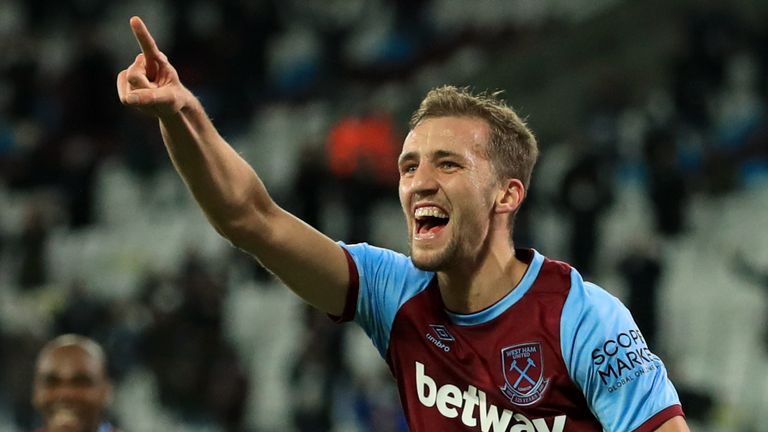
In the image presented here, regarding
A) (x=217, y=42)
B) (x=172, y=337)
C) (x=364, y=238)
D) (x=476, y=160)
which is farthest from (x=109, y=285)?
(x=476, y=160)

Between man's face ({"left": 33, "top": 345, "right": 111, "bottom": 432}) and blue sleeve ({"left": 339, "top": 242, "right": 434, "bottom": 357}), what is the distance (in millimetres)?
2094

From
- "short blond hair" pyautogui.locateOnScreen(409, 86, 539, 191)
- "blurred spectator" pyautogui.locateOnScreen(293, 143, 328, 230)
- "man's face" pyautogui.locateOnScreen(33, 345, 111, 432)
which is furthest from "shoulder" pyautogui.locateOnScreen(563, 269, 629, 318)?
"blurred spectator" pyautogui.locateOnScreen(293, 143, 328, 230)

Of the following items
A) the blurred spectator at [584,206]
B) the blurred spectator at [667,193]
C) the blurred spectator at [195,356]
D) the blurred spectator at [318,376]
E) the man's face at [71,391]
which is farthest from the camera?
the blurred spectator at [667,193]

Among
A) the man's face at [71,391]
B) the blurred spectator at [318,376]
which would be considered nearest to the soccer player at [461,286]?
the man's face at [71,391]

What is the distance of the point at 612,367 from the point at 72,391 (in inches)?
111

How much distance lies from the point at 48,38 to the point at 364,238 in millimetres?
5820

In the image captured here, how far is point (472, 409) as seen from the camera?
372 centimetres

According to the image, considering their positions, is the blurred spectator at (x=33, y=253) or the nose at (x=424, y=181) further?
the blurred spectator at (x=33, y=253)

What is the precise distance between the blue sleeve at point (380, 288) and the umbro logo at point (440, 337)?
12 centimetres

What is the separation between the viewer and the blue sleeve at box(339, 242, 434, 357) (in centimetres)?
390

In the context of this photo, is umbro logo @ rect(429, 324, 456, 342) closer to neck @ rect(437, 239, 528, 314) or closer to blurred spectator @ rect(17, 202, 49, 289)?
neck @ rect(437, 239, 528, 314)

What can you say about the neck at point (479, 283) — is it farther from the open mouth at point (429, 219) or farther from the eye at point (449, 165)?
the eye at point (449, 165)

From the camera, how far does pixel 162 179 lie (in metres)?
12.9

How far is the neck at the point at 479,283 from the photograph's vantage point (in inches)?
152
